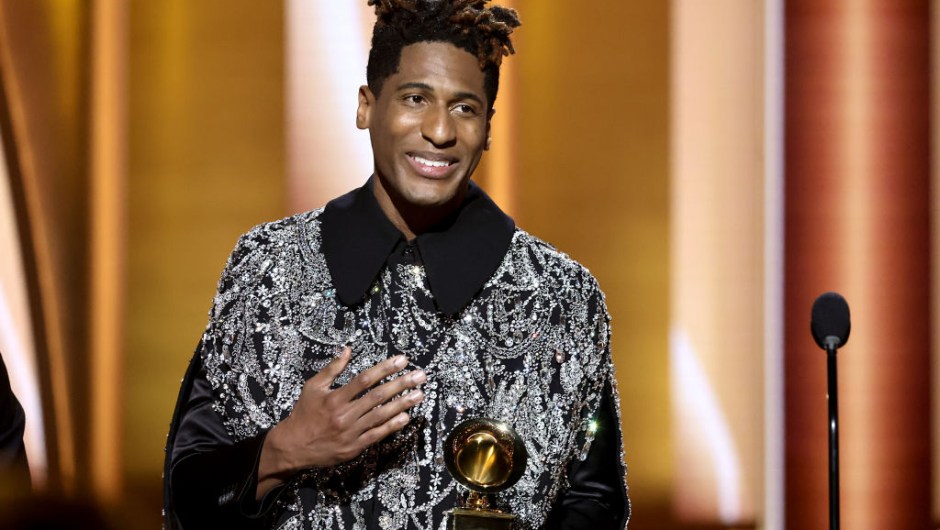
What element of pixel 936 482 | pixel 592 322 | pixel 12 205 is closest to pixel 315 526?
pixel 592 322

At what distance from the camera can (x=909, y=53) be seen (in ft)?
11.0

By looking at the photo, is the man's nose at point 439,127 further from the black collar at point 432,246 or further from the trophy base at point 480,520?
the trophy base at point 480,520

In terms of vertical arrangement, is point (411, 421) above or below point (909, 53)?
below

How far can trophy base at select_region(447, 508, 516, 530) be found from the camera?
165cm

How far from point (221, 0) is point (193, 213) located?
23.3 inches

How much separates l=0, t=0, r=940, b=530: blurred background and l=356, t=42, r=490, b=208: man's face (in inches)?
49.5

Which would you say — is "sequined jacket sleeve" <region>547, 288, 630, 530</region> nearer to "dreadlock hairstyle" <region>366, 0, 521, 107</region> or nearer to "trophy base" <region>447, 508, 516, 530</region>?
"trophy base" <region>447, 508, 516, 530</region>

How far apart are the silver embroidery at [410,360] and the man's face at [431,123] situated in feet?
0.61

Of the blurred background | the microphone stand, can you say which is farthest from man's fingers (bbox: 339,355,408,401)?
the blurred background

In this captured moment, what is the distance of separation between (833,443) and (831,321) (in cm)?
21

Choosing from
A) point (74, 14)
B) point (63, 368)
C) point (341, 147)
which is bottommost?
point (63, 368)

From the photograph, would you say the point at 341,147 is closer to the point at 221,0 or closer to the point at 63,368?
the point at 221,0

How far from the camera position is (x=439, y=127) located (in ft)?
6.40

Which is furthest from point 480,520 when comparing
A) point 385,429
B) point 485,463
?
point 385,429
